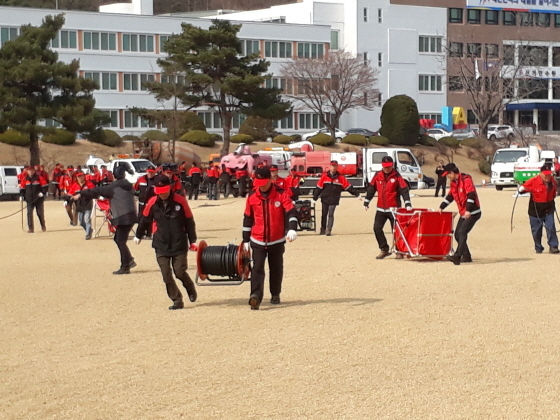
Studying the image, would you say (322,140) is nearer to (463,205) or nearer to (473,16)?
(473,16)

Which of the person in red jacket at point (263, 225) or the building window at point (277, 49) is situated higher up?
the building window at point (277, 49)

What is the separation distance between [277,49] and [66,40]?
19.0 m

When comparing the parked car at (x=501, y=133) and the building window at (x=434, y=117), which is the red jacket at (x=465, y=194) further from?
the building window at (x=434, y=117)

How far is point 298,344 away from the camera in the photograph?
35.9 ft

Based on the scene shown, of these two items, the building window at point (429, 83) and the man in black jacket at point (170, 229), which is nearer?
the man in black jacket at point (170, 229)

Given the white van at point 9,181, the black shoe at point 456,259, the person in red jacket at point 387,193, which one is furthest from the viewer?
the white van at point 9,181

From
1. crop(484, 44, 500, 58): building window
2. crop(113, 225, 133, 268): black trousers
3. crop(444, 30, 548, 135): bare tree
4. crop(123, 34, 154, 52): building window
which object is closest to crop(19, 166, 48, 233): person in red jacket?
crop(113, 225, 133, 268): black trousers

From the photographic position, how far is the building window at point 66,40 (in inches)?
3228

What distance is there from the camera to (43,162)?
64.9m

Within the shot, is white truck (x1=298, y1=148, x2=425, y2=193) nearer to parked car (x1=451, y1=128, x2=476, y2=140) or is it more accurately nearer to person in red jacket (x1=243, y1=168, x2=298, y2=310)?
person in red jacket (x1=243, y1=168, x2=298, y2=310)

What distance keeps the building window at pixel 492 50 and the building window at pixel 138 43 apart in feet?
99.7

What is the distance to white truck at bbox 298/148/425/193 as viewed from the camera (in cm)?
4724

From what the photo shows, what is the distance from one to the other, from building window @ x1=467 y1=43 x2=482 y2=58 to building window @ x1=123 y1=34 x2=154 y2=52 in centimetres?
2824

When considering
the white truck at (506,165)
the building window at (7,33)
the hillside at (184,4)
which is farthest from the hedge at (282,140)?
the hillside at (184,4)
